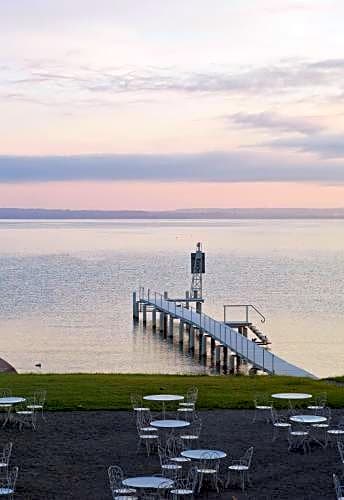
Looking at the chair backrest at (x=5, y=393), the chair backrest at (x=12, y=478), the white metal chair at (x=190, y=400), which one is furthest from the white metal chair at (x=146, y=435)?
the chair backrest at (x=5, y=393)

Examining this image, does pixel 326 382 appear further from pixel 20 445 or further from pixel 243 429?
pixel 20 445

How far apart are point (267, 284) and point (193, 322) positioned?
147 ft

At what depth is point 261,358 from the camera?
3559 centimetres

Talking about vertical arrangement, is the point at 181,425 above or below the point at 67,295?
below

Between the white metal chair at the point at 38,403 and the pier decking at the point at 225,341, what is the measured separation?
1343cm

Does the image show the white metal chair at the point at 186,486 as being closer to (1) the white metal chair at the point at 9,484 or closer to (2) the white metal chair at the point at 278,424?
(1) the white metal chair at the point at 9,484

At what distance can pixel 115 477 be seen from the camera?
13289mm

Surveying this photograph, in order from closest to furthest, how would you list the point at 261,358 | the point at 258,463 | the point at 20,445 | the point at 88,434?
1. the point at 258,463
2. the point at 20,445
3. the point at 88,434
4. the point at 261,358

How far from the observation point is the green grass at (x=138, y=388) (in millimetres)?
20250

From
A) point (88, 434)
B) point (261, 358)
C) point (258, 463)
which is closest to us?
point (258, 463)

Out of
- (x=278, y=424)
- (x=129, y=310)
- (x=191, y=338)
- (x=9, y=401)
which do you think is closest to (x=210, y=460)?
(x=278, y=424)

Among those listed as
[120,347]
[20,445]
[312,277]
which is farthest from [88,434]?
[312,277]

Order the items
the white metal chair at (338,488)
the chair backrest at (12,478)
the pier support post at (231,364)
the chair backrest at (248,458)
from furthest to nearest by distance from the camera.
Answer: the pier support post at (231,364)
the chair backrest at (248,458)
the chair backrest at (12,478)
the white metal chair at (338,488)

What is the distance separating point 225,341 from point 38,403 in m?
21.3
